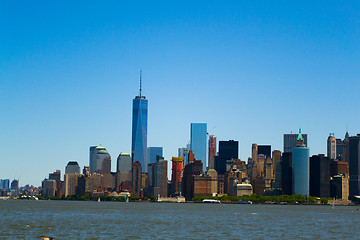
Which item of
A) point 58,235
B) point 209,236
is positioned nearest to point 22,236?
point 58,235

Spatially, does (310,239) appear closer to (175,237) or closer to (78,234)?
(175,237)

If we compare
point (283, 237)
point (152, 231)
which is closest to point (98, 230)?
point (152, 231)

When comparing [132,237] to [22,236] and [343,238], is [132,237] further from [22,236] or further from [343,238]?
[343,238]

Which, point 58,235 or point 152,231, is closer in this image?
point 58,235

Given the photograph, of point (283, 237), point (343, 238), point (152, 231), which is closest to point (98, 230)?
point (152, 231)

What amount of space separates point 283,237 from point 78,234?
116 ft

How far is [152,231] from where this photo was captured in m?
109

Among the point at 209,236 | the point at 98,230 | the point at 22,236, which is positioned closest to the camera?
the point at 22,236

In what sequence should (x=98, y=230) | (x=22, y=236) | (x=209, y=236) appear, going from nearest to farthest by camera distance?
(x=22, y=236) → (x=209, y=236) → (x=98, y=230)

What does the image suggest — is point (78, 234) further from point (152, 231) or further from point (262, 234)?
point (262, 234)

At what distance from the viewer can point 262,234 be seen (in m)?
106

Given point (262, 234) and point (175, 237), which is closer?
point (175, 237)

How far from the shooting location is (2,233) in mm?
99000

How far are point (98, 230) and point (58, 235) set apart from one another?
44.7ft
